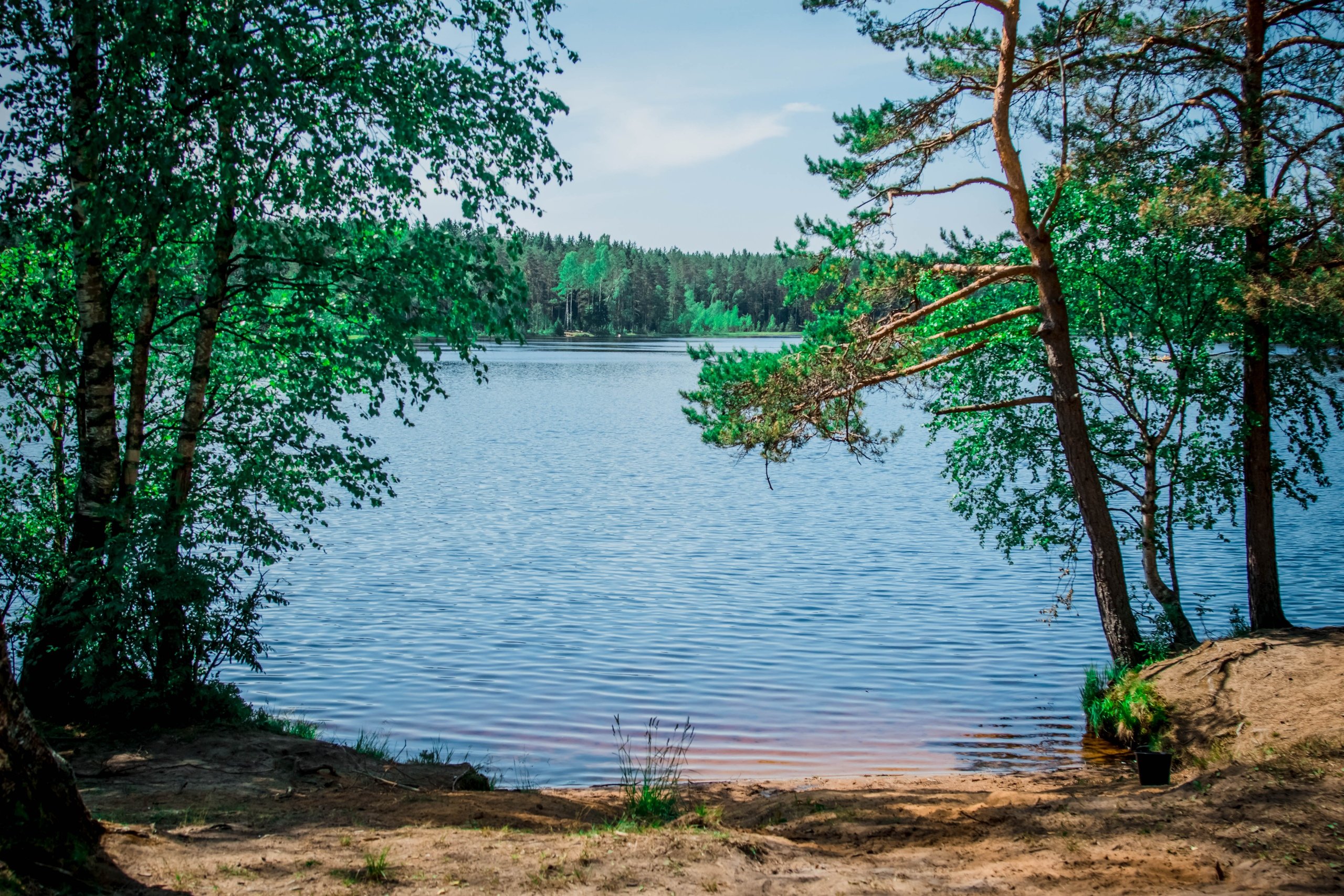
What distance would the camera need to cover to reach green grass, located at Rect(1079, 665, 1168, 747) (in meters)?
10.2

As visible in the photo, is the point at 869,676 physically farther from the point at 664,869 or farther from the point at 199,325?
the point at 199,325

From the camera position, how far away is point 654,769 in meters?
9.50

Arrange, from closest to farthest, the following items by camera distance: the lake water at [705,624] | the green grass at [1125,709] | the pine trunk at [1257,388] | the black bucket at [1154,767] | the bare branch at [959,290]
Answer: the black bucket at [1154,767] < the green grass at [1125,709] < the bare branch at [959,290] < the lake water at [705,624] < the pine trunk at [1257,388]

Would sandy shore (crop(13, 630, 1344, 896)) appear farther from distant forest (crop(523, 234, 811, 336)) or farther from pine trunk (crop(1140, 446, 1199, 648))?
distant forest (crop(523, 234, 811, 336))

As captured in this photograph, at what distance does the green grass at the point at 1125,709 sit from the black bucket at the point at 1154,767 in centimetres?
183

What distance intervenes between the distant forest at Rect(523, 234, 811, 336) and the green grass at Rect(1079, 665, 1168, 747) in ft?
363

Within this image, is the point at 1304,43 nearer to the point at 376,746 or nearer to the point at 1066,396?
the point at 1066,396

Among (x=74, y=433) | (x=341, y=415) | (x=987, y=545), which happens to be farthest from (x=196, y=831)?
(x=987, y=545)

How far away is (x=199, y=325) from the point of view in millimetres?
9148

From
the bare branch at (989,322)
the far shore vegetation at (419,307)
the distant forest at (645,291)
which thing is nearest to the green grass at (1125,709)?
the far shore vegetation at (419,307)

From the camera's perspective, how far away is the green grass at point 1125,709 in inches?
403

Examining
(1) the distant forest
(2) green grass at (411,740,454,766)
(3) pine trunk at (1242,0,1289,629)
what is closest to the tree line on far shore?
(3) pine trunk at (1242,0,1289,629)

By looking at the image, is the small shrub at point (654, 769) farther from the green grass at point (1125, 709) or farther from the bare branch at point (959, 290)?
the bare branch at point (959, 290)

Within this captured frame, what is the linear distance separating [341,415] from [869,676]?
790 centimetres
